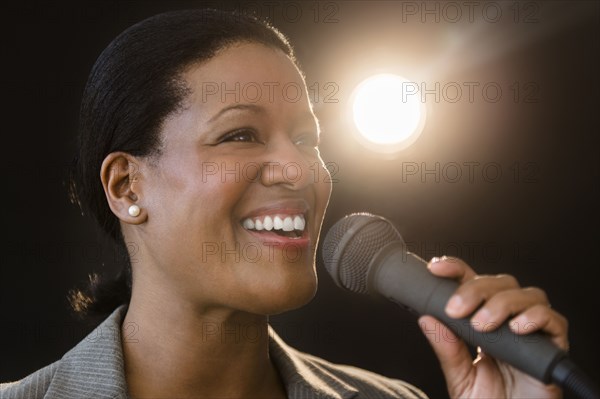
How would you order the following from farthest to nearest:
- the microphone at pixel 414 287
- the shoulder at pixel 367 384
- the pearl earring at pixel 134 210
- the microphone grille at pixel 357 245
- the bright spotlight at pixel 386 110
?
the bright spotlight at pixel 386 110
the shoulder at pixel 367 384
the pearl earring at pixel 134 210
the microphone grille at pixel 357 245
the microphone at pixel 414 287

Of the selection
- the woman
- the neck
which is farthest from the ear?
the neck

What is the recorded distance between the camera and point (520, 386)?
1587 mm

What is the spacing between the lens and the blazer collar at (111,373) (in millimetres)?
1735

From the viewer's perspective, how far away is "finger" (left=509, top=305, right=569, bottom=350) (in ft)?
4.11

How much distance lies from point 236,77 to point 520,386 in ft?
3.25

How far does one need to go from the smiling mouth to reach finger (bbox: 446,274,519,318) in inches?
20.2

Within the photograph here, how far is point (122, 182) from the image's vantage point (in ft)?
6.09

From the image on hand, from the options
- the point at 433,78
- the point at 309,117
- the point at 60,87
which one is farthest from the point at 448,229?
the point at 60,87

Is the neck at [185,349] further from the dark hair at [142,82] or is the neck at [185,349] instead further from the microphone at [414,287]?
the microphone at [414,287]

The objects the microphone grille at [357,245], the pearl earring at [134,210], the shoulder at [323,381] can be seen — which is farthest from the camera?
the shoulder at [323,381]

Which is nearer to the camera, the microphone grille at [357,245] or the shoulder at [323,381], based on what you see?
the microphone grille at [357,245]

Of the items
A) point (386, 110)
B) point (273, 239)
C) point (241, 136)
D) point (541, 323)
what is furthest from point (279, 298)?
point (386, 110)

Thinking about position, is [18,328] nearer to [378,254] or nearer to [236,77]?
[236,77]

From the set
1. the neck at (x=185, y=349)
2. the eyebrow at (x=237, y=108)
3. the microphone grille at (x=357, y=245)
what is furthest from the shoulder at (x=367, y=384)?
the eyebrow at (x=237, y=108)
